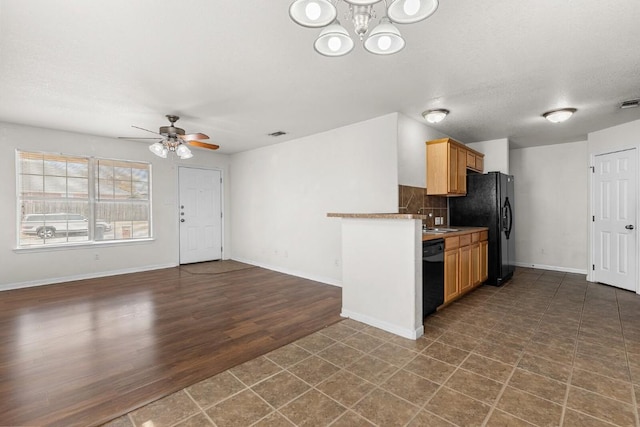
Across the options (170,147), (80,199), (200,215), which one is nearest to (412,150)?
(170,147)

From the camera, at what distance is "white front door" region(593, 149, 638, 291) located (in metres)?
4.27

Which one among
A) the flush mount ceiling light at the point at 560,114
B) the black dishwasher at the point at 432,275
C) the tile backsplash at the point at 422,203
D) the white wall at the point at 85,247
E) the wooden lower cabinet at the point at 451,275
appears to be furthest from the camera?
the white wall at the point at 85,247

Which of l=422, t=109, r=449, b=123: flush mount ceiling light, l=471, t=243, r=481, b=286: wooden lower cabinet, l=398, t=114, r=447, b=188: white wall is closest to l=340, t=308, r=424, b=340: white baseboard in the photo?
l=471, t=243, r=481, b=286: wooden lower cabinet

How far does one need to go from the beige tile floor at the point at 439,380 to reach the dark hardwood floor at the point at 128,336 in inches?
10.5

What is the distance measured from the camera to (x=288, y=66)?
105 inches

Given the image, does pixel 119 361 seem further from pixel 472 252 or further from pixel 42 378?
pixel 472 252

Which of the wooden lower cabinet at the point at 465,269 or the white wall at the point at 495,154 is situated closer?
the wooden lower cabinet at the point at 465,269

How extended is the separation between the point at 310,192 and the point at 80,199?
4022mm

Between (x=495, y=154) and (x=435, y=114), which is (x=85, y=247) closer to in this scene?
(x=435, y=114)

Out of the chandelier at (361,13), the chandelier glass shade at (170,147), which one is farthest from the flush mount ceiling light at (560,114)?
the chandelier glass shade at (170,147)

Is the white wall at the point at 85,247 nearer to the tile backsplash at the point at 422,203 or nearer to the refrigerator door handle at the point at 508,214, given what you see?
the tile backsplash at the point at 422,203

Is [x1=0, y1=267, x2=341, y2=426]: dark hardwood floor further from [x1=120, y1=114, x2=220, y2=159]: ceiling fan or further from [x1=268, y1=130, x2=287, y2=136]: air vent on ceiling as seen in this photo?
[x1=268, y1=130, x2=287, y2=136]: air vent on ceiling

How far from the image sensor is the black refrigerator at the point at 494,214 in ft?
14.9

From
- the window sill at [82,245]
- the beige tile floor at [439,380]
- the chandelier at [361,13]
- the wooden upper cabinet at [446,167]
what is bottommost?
the beige tile floor at [439,380]
